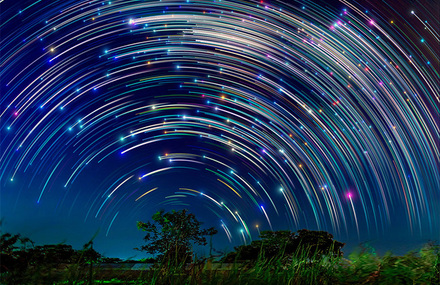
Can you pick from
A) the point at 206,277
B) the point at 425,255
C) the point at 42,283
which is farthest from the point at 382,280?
the point at 42,283

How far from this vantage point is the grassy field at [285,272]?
4043mm

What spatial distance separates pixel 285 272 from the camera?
4699mm

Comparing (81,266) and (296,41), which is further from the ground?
(296,41)

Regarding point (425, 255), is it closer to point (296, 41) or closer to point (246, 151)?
point (296, 41)

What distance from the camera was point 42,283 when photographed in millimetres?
3684

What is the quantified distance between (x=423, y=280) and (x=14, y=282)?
5005mm

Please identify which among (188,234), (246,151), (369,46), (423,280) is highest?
(369,46)

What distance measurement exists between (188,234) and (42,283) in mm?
14126

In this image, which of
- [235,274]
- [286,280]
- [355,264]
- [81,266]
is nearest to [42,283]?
[81,266]

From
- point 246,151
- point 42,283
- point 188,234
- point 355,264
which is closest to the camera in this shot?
point 42,283

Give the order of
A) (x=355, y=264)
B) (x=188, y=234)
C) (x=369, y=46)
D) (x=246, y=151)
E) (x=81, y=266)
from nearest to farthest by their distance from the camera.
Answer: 1. (x=81, y=266)
2. (x=355, y=264)
3. (x=369, y=46)
4. (x=246, y=151)
5. (x=188, y=234)

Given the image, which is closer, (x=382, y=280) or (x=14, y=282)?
(x=14, y=282)

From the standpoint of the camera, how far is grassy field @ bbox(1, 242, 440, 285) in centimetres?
404

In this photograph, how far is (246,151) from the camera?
13047 millimetres
